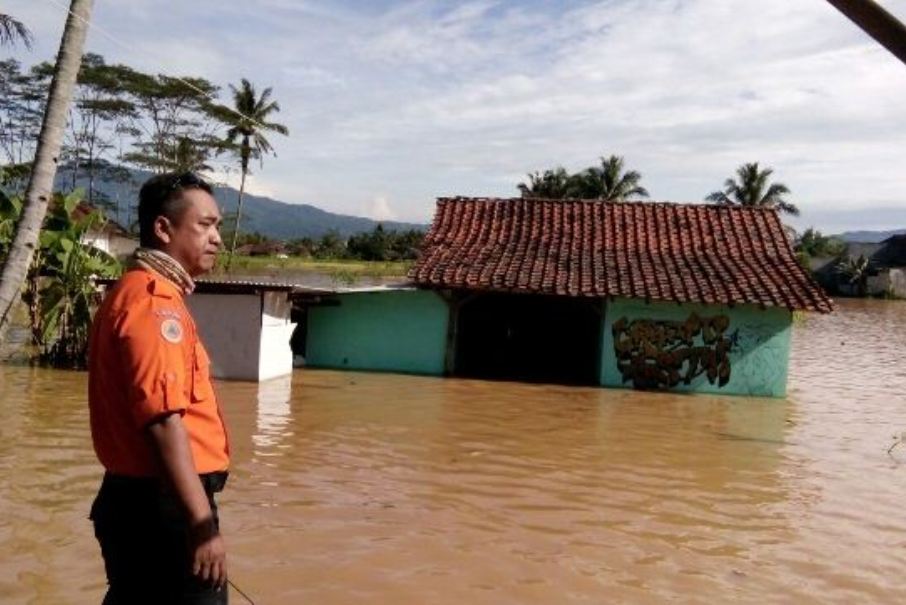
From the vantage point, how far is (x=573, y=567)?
6402 millimetres

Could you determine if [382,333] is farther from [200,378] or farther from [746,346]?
[200,378]

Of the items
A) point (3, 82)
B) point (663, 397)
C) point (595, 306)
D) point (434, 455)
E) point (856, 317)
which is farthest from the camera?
point (3, 82)

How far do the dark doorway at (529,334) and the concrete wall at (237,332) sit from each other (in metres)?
4.88

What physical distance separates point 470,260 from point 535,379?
284 cm

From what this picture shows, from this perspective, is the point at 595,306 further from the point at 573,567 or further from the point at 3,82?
the point at 3,82

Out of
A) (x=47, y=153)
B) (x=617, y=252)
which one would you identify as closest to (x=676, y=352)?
(x=617, y=252)

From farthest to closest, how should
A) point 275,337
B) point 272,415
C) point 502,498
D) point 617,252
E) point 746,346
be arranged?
point 617,252, point 746,346, point 275,337, point 272,415, point 502,498

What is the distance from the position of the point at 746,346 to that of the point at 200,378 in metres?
15.4

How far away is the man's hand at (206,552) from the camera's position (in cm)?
241

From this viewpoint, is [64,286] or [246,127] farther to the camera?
[246,127]

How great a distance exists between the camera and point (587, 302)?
17500 millimetres

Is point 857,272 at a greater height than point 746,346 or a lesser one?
greater

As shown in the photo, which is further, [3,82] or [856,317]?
[3,82]

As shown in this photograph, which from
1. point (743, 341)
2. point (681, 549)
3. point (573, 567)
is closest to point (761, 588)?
point (681, 549)
